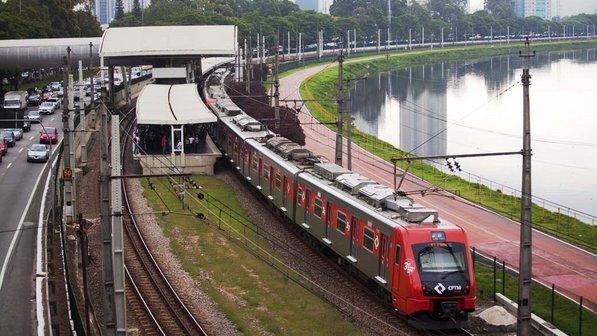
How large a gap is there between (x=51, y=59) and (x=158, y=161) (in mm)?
40852

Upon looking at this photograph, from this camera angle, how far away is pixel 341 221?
101ft

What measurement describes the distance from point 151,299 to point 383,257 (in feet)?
25.0

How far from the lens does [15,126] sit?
75.0 m

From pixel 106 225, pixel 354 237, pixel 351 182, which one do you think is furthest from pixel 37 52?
pixel 106 225

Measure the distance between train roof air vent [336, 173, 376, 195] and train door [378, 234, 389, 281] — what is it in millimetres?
3784

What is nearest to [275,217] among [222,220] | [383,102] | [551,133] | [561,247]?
[222,220]

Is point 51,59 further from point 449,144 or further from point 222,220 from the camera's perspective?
point 222,220

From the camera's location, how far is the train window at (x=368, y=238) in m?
27.8

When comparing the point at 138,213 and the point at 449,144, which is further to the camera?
the point at 449,144

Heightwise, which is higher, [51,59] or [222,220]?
[51,59]

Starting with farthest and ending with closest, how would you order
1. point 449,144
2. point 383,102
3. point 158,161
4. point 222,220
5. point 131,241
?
point 383,102 → point 449,144 → point 158,161 → point 222,220 → point 131,241

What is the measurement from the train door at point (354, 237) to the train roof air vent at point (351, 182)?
4.52ft

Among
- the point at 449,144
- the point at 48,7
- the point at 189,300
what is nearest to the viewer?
the point at 189,300

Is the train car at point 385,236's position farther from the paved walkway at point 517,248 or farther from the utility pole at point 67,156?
the utility pole at point 67,156
